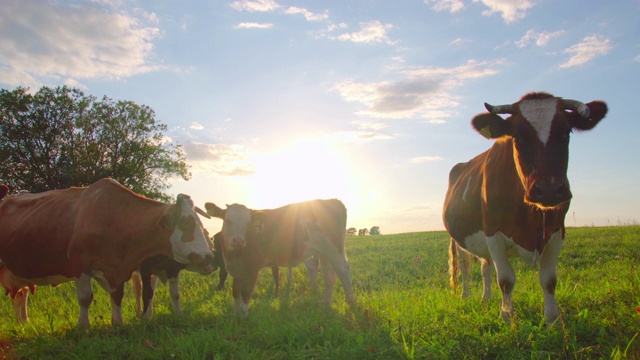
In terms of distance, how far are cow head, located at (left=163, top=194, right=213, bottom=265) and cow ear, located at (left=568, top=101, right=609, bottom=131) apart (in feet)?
18.2

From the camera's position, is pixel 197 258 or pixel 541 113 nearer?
pixel 541 113

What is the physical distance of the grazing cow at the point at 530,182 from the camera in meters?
4.94

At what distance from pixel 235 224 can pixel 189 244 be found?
0.91 metres

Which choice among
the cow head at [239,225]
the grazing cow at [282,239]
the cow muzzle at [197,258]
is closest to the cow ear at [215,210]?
the grazing cow at [282,239]

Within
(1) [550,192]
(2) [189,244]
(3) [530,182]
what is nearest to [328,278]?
(2) [189,244]

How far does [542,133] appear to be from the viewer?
200 inches

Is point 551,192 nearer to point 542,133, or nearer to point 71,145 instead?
point 542,133

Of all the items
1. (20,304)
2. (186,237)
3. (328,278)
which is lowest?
(20,304)

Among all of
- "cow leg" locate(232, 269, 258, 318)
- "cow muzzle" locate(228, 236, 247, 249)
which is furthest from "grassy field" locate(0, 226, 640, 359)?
"cow muzzle" locate(228, 236, 247, 249)

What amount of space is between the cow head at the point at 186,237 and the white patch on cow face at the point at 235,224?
1.81 feet

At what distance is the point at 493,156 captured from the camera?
6273 mm

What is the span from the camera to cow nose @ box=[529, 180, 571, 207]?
15.5 feet

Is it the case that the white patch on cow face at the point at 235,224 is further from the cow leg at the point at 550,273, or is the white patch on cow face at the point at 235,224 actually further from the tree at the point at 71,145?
the tree at the point at 71,145

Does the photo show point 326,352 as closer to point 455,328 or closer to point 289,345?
point 289,345
